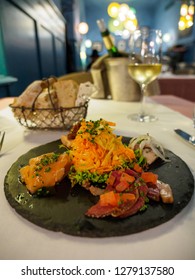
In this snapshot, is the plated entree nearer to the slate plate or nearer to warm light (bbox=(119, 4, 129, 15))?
the slate plate

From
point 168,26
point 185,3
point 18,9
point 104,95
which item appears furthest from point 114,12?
point 104,95

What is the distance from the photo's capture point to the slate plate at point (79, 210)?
449mm

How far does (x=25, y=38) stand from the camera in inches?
123

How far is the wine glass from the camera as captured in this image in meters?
1.30

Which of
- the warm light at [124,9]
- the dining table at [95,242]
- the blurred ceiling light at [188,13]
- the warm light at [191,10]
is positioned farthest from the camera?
the warm light at [124,9]

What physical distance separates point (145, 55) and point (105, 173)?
3.27 ft

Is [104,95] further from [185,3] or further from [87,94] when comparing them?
[185,3]

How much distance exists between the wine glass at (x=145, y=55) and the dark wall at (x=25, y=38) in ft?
5.37

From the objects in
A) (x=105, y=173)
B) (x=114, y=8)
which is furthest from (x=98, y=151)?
(x=114, y=8)

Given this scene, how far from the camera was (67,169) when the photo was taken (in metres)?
0.62

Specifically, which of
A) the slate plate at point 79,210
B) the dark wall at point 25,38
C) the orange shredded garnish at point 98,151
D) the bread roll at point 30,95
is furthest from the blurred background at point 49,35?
the slate plate at point 79,210

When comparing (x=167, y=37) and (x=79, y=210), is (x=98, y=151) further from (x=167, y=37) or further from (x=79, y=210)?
(x=167, y=37)

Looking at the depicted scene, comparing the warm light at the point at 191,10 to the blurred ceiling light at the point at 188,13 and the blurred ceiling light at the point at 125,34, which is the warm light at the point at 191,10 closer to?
the blurred ceiling light at the point at 188,13
